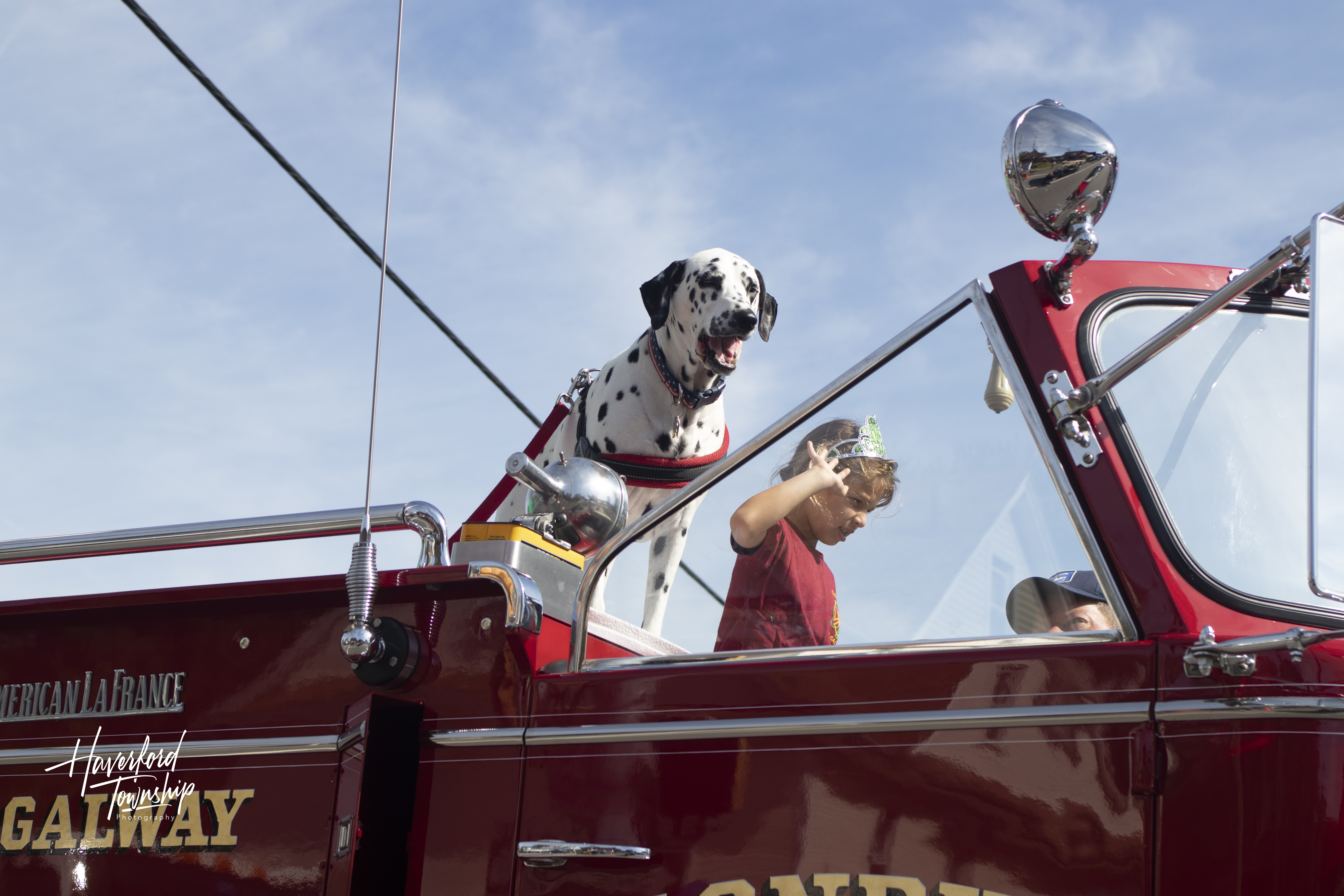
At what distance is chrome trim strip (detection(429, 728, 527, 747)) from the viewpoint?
7.29ft

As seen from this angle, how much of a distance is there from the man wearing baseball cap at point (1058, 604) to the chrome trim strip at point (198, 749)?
1247mm

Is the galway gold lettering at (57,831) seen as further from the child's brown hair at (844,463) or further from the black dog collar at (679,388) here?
the black dog collar at (679,388)

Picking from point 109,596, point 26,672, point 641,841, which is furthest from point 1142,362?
point 26,672

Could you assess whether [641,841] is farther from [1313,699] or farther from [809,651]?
[1313,699]

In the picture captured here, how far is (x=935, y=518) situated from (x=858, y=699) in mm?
344

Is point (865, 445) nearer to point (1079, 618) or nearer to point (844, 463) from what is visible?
point (844, 463)

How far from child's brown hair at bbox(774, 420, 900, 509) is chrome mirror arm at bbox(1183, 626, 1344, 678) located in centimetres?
58

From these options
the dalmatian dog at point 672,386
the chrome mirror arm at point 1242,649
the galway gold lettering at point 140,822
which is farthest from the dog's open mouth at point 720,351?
the chrome mirror arm at point 1242,649

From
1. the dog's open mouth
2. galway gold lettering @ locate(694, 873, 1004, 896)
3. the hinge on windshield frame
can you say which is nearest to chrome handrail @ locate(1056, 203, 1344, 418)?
the hinge on windshield frame

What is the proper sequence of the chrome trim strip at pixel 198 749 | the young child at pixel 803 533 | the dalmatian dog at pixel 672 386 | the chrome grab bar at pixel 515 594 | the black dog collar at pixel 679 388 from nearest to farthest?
the young child at pixel 803 533 → the chrome grab bar at pixel 515 594 → the chrome trim strip at pixel 198 749 → the dalmatian dog at pixel 672 386 → the black dog collar at pixel 679 388

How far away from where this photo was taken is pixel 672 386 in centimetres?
460

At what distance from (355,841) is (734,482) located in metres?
0.92

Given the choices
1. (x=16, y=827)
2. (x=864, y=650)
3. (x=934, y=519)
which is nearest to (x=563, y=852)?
(x=864, y=650)

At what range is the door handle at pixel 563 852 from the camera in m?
2.02
